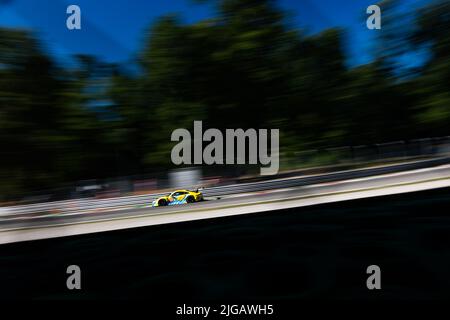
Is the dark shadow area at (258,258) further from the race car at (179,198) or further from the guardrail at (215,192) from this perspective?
the race car at (179,198)

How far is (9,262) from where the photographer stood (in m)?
5.56

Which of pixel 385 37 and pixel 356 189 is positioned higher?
pixel 385 37

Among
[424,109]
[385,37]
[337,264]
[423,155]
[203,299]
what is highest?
[385,37]

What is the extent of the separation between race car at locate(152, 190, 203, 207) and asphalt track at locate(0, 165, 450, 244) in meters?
2.93

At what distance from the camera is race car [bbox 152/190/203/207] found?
9.66m

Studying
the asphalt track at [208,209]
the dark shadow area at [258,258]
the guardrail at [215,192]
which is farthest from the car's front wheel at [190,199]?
the dark shadow area at [258,258]

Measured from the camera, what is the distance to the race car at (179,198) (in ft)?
31.7

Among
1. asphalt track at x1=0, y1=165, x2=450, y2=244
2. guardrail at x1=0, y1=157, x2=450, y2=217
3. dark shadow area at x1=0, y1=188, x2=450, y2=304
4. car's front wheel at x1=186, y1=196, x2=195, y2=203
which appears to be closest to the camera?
dark shadow area at x1=0, y1=188, x2=450, y2=304

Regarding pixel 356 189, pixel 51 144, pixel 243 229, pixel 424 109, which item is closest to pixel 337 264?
pixel 243 229

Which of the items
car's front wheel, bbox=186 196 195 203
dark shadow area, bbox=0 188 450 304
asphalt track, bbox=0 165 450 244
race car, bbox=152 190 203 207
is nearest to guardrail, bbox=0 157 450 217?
race car, bbox=152 190 203 207

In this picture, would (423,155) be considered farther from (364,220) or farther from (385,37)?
(385,37)

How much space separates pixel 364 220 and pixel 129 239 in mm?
3895

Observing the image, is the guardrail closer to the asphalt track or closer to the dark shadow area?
the asphalt track

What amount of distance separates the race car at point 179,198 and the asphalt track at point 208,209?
2.93 meters
